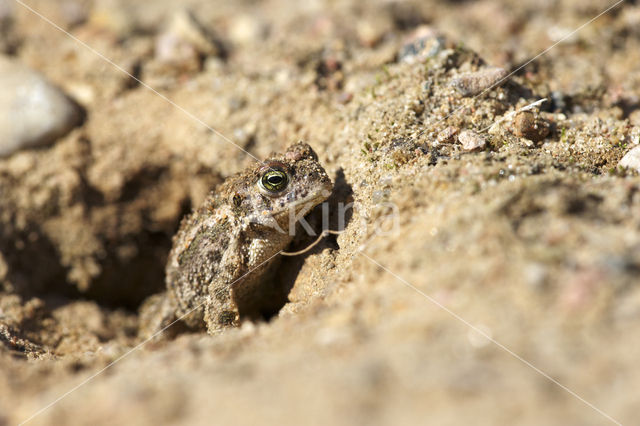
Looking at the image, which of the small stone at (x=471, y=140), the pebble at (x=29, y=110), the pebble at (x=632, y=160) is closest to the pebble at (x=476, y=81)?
the small stone at (x=471, y=140)

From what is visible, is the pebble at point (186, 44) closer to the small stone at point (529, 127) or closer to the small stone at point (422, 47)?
the small stone at point (422, 47)

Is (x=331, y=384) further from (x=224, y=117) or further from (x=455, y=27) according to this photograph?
(x=455, y=27)

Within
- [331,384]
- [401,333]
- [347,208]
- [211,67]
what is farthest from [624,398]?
[211,67]

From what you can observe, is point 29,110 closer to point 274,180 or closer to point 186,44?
point 186,44

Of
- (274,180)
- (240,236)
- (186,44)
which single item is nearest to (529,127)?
(274,180)

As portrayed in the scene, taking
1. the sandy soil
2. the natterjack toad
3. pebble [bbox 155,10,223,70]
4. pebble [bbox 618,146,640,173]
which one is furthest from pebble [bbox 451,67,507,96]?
pebble [bbox 155,10,223,70]

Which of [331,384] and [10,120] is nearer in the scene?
[331,384]
